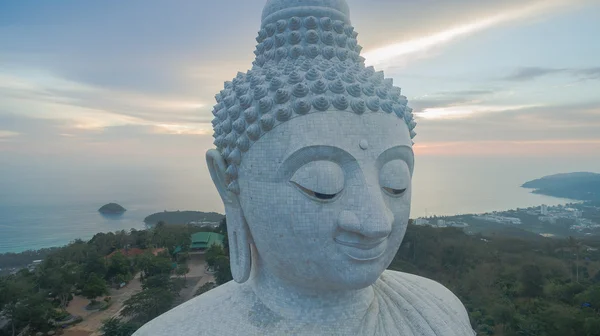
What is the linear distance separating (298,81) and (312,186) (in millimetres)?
976

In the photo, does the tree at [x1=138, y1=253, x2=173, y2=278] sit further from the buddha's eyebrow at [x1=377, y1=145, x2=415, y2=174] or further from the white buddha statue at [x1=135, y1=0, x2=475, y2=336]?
the buddha's eyebrow at [x1=377, y1=145, x2=415, y2=174]

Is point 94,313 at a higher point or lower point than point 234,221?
lower

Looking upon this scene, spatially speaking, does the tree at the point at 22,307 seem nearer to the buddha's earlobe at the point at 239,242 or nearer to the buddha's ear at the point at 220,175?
the buddha's earlobe at the point at 239,242

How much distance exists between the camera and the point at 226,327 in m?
3.84

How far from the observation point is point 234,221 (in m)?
3.85

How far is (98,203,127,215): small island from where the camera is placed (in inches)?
2224

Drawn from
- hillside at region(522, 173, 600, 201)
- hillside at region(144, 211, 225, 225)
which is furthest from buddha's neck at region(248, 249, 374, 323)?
hillside at region(522, 173, 600, 201)

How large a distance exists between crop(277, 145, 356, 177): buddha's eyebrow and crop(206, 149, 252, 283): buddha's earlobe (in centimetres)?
82

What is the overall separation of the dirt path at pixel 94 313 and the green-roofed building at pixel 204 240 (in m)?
6.13

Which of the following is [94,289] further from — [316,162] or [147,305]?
[316,162]

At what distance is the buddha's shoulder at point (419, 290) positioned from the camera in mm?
4391

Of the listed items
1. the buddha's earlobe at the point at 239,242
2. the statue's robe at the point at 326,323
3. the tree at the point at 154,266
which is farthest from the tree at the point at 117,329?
the buddha's earlobe at the point at 239,242

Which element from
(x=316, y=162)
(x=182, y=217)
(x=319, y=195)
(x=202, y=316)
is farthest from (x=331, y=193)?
(x=182, y=217)

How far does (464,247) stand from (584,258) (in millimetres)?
9768
